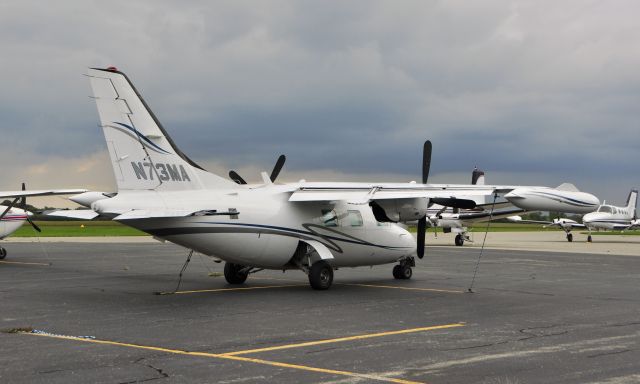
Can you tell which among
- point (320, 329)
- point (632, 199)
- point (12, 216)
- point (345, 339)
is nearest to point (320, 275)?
point (320, 329)

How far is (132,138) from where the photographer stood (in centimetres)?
1916

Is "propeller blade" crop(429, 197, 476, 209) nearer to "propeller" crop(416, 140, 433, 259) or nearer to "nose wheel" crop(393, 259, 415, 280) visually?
"propeller" crop(416, 140, 433, 259)

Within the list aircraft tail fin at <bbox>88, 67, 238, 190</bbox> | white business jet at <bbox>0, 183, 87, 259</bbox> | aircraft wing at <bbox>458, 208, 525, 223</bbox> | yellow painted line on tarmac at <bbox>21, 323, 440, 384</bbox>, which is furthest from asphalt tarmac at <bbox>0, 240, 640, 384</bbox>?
aircraft wing at <bbox>458, 208, 525, 223</bbox>

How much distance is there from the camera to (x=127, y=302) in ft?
60.4

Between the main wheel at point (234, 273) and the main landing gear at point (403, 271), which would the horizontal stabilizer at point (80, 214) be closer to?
the main wheel at point (234, 273)

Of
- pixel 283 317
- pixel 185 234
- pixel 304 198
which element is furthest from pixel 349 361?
pixel 304 198

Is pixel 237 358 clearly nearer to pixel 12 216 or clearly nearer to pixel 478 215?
pixel 12 216

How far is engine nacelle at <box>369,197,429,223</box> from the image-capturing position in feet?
72.7

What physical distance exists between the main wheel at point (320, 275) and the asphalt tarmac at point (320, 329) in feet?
1.80

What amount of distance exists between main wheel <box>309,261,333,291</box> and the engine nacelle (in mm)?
2510

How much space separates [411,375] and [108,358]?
15.1 ft

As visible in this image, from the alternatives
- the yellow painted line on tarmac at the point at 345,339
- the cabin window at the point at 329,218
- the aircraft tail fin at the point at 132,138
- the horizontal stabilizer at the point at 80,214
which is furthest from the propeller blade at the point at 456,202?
A: the horizontal stabilizer at the point at 80,214

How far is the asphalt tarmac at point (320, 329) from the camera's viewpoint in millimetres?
9906

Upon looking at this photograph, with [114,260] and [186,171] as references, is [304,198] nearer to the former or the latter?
[186,171]
